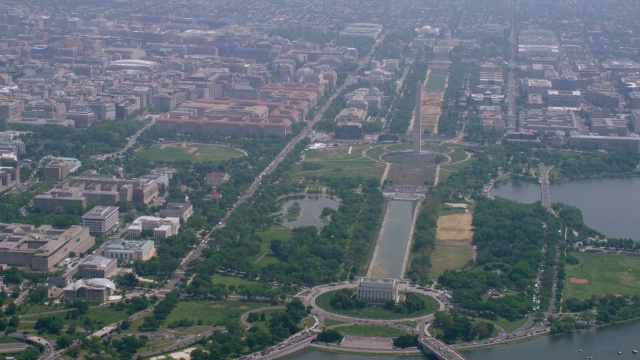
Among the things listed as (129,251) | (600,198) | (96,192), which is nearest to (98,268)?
(129,251)

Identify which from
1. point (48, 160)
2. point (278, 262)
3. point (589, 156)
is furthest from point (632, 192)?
point (48, 160)

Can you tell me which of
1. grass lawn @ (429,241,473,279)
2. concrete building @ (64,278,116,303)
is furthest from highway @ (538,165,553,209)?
concrete building @ (64,278,116,303)

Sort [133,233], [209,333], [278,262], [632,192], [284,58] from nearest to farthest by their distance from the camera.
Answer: [209,333] < [278,262] < [133,233] < [632,192] < [284,58]

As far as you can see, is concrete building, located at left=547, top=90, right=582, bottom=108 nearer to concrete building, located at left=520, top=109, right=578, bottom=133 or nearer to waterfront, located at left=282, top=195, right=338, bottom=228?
concrete building, located at left=520, top=109, right=578, bottom=133

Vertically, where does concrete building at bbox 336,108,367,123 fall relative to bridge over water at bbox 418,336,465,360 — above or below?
below

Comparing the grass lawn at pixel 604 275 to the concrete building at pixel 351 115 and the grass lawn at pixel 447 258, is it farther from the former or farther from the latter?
the concrete building at pixel 351 115

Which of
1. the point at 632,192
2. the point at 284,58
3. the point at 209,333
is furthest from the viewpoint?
the point at 284,58

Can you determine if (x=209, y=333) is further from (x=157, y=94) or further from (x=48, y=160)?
(x=157, y=94)

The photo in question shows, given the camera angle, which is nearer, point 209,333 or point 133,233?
point 209,333
